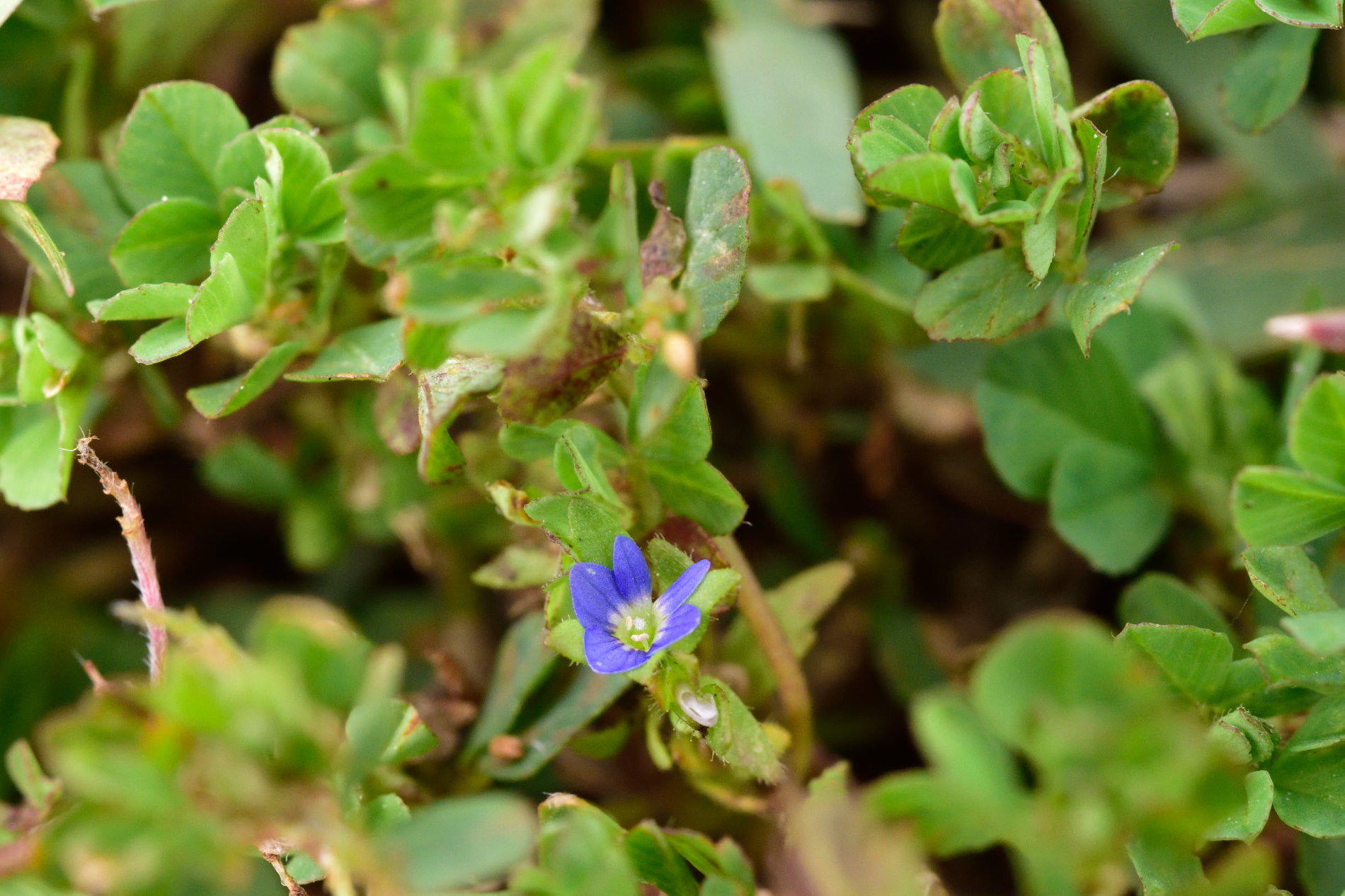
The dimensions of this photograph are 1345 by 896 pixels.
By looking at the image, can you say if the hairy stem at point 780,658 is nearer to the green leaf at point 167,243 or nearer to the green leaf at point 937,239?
the green leaf at point 937,239

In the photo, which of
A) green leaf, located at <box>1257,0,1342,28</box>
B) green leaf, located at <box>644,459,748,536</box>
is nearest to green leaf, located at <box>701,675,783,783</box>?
green leaf, located at <box>644,459,748,536</box>

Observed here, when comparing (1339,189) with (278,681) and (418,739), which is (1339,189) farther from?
(278,681)

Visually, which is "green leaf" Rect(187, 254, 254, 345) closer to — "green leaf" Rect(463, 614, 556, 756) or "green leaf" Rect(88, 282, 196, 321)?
"green leaf" Rect(88, 282, 196, 321)

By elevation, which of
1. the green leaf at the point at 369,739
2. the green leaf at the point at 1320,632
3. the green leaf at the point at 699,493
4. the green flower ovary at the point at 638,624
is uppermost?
the green leaf at the point at 369,739

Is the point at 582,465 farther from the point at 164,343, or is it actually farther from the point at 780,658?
the point at 164,343

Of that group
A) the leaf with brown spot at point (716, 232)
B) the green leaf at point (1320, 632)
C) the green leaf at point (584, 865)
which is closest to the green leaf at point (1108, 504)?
the green leaf at point (1320, 632)

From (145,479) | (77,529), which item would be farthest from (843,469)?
(77,529)
